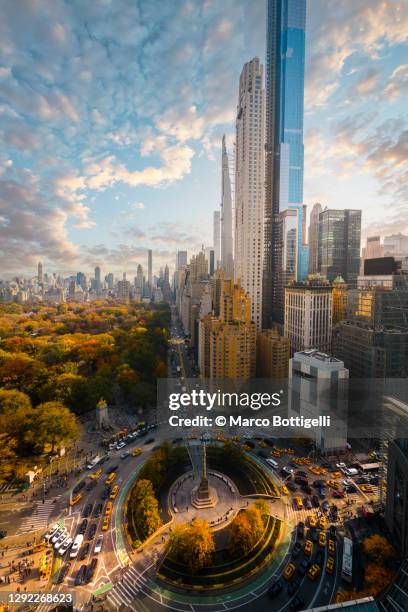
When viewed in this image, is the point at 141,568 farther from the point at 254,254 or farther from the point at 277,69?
the point at 277,69

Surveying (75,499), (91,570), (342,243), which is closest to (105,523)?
(91,570)

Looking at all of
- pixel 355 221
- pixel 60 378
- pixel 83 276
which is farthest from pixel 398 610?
pixel 83 276

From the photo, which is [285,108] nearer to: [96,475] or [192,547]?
[96,475]

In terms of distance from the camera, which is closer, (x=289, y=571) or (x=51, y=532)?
(x=289, y=571)

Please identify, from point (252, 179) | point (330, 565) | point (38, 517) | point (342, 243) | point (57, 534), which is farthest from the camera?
point (342, 243)

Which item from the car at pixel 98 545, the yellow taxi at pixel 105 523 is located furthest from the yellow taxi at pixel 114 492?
the car at pixel 98 545
